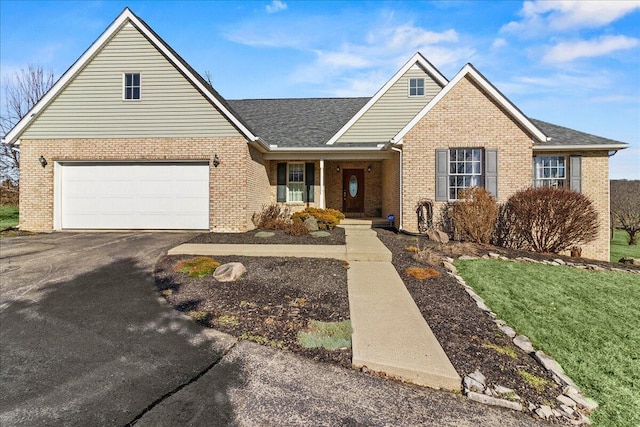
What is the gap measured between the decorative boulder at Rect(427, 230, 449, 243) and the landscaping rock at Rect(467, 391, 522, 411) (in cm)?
699

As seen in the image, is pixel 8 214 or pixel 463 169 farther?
pixel 8 214

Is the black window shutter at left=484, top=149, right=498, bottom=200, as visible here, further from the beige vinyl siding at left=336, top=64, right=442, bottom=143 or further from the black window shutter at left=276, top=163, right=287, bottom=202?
the black window shutter at left=276, top=163, right=287, bottom=202

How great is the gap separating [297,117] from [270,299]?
40.4 feet

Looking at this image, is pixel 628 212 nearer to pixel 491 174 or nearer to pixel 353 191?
pixel 491 174

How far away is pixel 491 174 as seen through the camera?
1037cm

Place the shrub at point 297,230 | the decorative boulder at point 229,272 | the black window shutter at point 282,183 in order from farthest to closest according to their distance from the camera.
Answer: the black window shutter at point 282,183
the shrub at point 297,230
the decorative boulder at point 229,272

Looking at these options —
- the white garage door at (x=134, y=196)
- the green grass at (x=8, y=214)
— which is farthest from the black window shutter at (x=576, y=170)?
the green grass at (x=8, y=214)

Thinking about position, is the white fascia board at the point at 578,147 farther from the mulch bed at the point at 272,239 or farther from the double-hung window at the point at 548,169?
the mulch bed at the point at 272,239

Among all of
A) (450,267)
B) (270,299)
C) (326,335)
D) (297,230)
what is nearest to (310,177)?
(297,230)

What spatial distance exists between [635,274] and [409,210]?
5717 millimetres

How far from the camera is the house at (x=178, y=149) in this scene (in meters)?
10.5

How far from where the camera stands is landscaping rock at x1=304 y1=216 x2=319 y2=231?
404 inches

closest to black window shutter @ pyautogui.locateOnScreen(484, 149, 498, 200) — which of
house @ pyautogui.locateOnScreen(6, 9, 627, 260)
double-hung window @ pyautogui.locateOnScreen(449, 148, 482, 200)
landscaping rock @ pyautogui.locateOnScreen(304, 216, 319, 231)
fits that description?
house @ pyautogui.locateOnScreen(6, 9, 627, 260)

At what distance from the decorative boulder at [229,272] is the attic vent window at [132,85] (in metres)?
8.17
